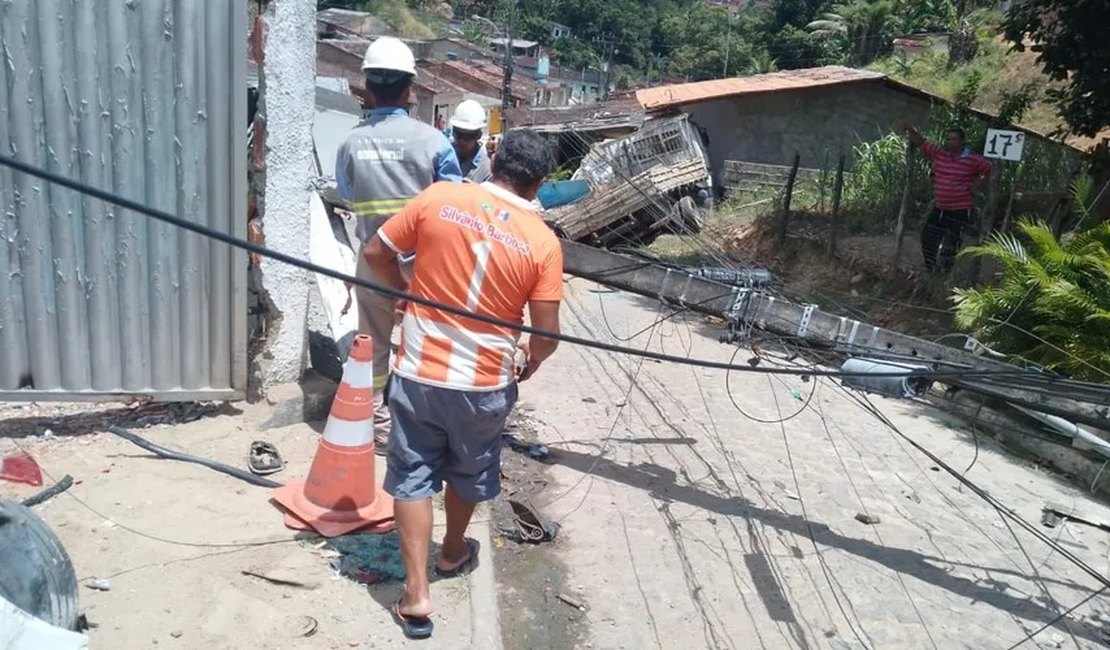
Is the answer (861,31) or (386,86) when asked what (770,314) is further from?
(861,31)

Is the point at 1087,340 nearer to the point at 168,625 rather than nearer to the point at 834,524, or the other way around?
the point at 834,524

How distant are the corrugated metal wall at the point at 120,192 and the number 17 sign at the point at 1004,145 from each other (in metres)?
8.36

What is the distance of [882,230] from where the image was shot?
1411cm

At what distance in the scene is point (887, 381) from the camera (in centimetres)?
420

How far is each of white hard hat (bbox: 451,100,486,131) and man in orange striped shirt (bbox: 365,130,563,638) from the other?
2.00 m

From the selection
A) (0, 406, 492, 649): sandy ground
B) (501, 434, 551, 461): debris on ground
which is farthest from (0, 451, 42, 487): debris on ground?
(501, 434, 551, 461): debris on ground

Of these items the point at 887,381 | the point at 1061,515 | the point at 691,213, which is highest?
the point at 887,381

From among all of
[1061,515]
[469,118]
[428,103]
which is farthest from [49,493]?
[428,103]

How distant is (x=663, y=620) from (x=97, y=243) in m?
3.35

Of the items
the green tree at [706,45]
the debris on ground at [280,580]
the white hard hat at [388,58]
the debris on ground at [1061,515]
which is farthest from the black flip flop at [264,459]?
the green tree at [706,45]

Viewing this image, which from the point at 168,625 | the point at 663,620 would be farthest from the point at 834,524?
the point at 168,625

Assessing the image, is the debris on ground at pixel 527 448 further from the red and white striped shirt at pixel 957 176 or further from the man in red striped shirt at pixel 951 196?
the red and white striped shirt at pixel 957 176

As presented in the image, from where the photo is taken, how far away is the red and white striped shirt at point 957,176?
10914mm

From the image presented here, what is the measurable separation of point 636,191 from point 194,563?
10.7 metres
